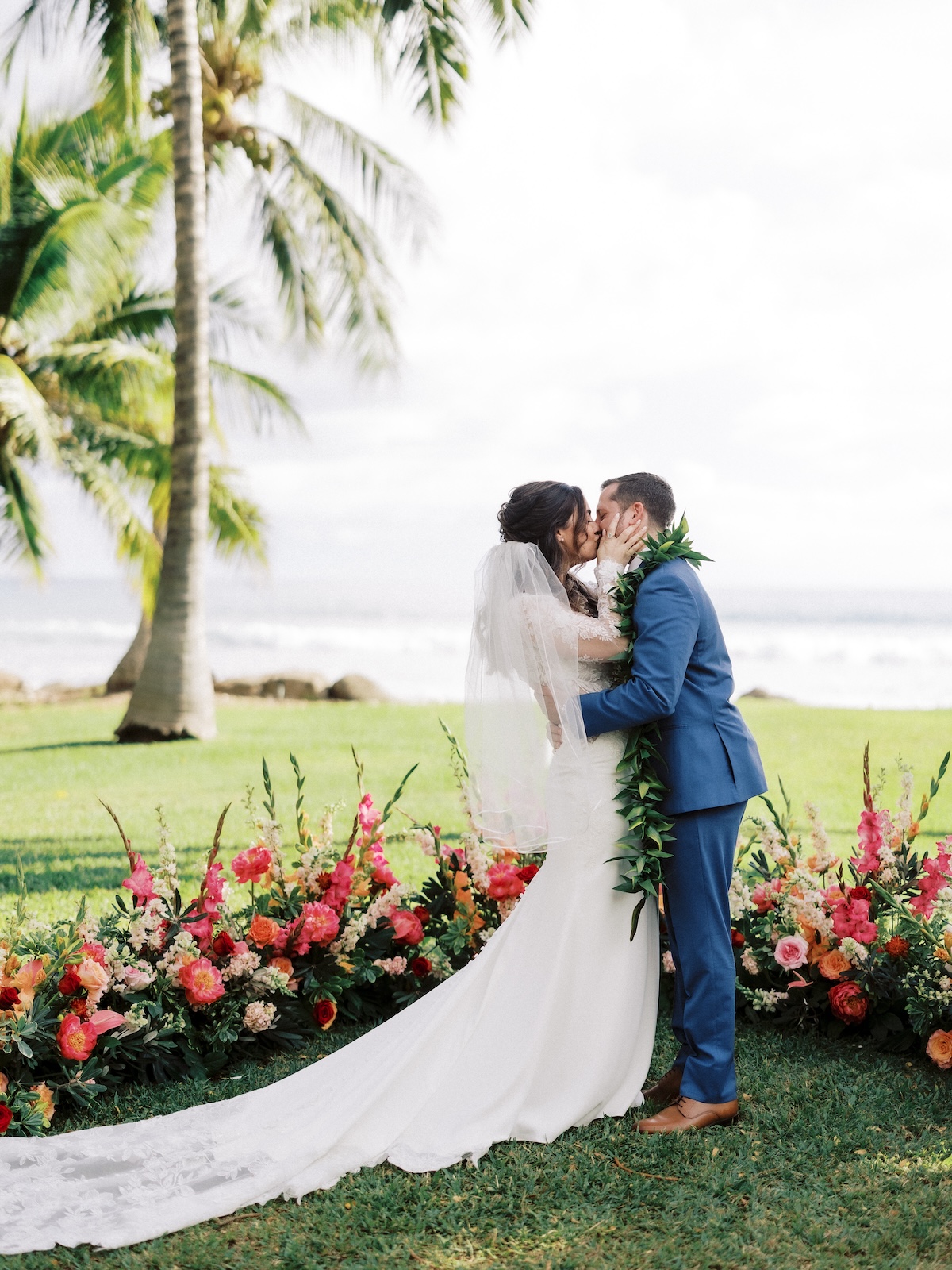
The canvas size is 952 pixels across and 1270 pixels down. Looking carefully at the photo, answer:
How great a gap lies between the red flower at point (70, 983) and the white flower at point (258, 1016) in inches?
26.8

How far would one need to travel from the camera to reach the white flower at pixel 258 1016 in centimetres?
415

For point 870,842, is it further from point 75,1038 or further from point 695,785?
point 75,1038

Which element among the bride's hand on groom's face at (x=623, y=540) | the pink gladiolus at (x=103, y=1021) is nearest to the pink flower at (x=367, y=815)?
the pink gladiolus at (x=103, y=1021)

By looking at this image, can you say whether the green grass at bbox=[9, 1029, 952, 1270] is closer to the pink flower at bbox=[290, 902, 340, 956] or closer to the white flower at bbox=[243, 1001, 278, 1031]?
the white flower at bbox=[243, 1001, 278, 1031]

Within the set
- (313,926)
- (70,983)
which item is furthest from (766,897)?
(70,983)

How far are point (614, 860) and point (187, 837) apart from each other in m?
5.30

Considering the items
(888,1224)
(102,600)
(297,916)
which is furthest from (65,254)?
(102,600)

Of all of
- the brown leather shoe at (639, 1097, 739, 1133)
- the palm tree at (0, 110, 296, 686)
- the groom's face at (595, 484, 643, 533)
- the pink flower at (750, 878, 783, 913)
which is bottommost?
the brown leather shoe at (639, 1097, 739, 1133)

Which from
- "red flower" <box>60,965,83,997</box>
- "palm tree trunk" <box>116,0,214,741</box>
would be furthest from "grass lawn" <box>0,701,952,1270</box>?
"palm tree trunk" <box>116,0,214,741</box>

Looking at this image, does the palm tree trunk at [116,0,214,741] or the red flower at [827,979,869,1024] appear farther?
the palm tree trunk at [116,0,214,741]

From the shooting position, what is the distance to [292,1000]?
174 inches

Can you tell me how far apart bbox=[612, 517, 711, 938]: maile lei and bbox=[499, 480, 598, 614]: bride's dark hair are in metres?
0.32

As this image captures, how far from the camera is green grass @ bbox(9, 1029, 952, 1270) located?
2.87 meters

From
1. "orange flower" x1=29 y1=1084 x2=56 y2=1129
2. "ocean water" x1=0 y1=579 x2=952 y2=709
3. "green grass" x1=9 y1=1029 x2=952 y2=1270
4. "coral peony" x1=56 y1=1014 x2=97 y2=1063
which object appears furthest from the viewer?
"ocean water" x1=0 y1=579 x2=952 y2=709
